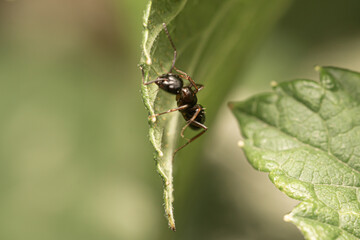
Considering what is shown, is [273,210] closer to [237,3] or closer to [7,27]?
[237,3]

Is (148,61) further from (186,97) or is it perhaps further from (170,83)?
(186,97)

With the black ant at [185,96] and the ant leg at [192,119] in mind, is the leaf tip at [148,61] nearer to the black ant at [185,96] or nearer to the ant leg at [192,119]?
the black ant at [185,96]

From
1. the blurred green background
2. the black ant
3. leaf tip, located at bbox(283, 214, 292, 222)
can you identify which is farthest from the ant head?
leaf tip, located at bbox(283, 214, 292, 222)

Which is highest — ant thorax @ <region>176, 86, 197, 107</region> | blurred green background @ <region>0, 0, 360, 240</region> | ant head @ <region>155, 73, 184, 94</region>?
ant head @ <region>155, 73, 184, 94</region>

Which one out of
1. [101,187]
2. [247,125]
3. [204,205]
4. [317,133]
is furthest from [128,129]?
[317,133]

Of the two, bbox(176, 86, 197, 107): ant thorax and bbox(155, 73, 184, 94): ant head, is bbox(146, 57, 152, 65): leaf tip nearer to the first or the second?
bbox(155, 73, 184, 94): ant head

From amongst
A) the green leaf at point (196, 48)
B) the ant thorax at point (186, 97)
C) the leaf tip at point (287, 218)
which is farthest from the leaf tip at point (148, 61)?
the leaf tip at point (287, 218)

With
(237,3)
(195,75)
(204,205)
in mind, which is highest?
(237,3)

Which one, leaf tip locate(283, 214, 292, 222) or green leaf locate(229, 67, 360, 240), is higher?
green leaf locate(229, 67, 360, 240)
